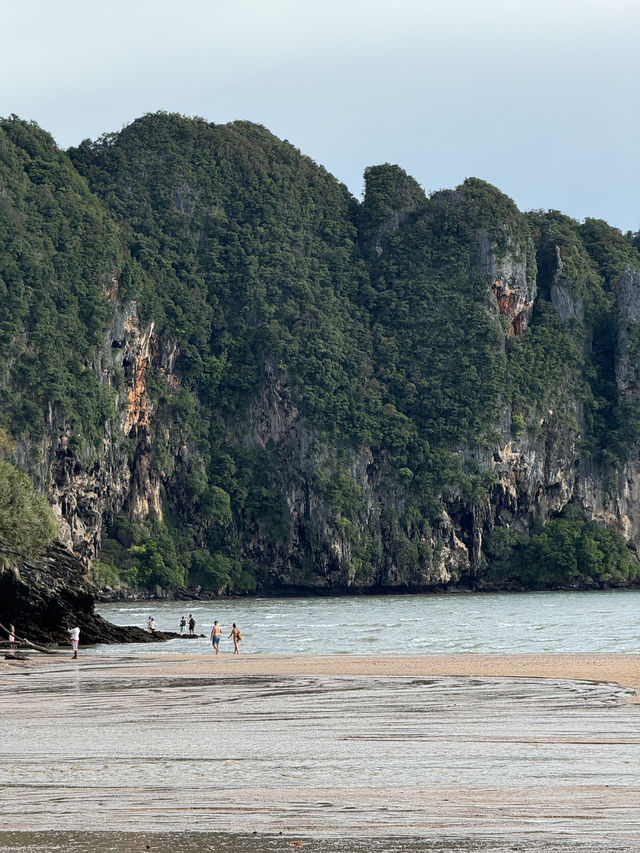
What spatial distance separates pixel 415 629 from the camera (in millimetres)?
50406

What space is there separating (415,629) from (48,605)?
60.9 ft

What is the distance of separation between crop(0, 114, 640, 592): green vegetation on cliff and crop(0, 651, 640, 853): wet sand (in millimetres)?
79286

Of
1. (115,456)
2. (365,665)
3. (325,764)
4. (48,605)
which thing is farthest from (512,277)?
(325,764)

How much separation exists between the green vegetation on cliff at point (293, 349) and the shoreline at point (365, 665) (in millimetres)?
66278

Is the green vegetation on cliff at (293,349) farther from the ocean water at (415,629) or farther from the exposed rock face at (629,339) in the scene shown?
the ocean water at (415,629)

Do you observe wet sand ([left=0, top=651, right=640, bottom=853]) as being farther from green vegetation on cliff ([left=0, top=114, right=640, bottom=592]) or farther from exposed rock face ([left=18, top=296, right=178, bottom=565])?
green vegetation on cliff ([left=0, top=114, right=640, bottom=592])

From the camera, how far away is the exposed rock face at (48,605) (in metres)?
35.3

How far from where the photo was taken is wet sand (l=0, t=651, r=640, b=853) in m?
8.58

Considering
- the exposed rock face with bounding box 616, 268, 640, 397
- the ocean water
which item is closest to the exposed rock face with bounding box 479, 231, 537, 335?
the exposed rock face with bounding box 616, 268, 640, 397

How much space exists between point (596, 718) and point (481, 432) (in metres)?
105

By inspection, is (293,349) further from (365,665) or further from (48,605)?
(365,665)

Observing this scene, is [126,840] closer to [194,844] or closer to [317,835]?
[194,844]

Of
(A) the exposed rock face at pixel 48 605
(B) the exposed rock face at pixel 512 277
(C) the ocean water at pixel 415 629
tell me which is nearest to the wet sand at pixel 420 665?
(C) the ocean water at pixel 415 629

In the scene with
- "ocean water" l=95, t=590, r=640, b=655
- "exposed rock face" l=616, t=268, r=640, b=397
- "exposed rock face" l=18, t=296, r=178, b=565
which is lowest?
"ocean water" l=95, t=590, r=640, b=655
